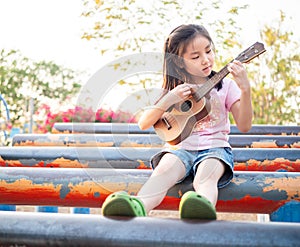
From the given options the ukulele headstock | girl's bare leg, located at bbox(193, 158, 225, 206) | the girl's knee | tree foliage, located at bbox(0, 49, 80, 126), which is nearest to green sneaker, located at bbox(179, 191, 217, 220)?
girl's bare leg, located at bbox(193, 158, 225, 206)

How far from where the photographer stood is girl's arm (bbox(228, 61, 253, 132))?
188 cm

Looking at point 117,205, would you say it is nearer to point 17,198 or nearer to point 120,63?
point 17,198

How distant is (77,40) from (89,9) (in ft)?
1.53

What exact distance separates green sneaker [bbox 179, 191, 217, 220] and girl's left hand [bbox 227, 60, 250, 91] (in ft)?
2.28

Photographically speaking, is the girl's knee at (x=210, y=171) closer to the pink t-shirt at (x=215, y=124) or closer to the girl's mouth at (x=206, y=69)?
the pink t-shirt at (x=215, y=124)

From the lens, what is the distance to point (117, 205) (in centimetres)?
131

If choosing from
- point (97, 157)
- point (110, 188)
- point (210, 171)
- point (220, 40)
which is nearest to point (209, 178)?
point (210, 171)

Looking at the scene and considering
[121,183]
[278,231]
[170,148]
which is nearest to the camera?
[278,231]

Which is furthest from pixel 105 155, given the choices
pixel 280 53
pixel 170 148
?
pixel 280 53

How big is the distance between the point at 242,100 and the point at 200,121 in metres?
0.23

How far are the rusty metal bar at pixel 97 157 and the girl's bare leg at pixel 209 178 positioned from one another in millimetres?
607

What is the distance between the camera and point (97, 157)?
8.47 ft

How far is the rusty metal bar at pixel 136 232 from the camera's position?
1.12 m

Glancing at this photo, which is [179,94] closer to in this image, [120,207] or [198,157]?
[198,157]
